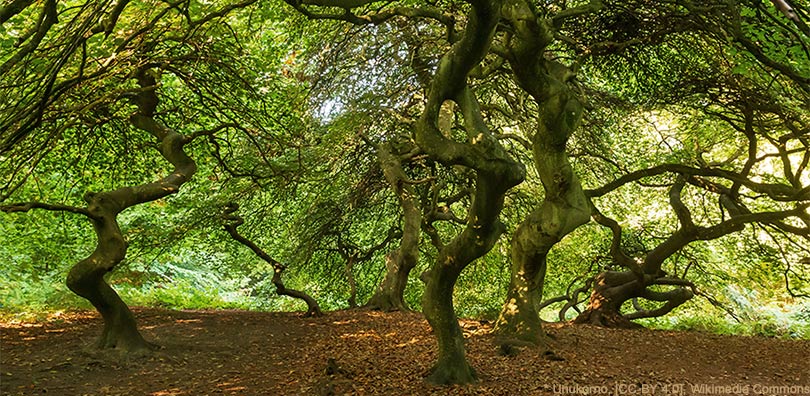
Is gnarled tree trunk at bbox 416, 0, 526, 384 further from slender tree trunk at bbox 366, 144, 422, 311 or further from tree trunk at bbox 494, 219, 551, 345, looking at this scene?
slender tree trunk at bbox 366, 144, 422, 311

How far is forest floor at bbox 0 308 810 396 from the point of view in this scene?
22.5 feet

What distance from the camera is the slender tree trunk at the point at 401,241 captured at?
33.1 feet

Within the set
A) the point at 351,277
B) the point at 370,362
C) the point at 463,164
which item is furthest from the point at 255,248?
the point at 463,164

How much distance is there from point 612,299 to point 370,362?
556cm

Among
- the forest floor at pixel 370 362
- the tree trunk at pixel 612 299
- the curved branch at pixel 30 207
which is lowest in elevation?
the forest floor at pixel 370 362

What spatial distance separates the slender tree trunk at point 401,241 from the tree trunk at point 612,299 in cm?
355

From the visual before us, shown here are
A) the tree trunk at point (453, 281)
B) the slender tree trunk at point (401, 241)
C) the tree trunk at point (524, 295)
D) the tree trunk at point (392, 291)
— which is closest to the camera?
the tree trunk at point (453, 281)

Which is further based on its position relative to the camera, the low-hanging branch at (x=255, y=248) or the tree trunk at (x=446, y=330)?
the low-hanging branch at (x=255, y=248)

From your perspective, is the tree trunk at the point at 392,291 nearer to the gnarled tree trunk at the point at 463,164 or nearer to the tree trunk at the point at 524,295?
the tree trunk at the point at 524,295

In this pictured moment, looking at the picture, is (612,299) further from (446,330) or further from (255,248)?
(255,248)

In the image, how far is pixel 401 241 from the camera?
11.8 meters

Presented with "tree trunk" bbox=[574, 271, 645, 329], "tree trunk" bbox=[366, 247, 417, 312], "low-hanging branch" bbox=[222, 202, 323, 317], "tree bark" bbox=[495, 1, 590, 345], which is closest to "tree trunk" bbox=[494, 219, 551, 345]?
"tree bark" bbox=[495, 1, 590, 345]

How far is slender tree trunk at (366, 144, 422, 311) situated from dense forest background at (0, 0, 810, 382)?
0.04m

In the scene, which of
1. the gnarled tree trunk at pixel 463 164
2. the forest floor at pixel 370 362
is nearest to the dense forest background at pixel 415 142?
the gnarled tree trunk at pixel 463 164
